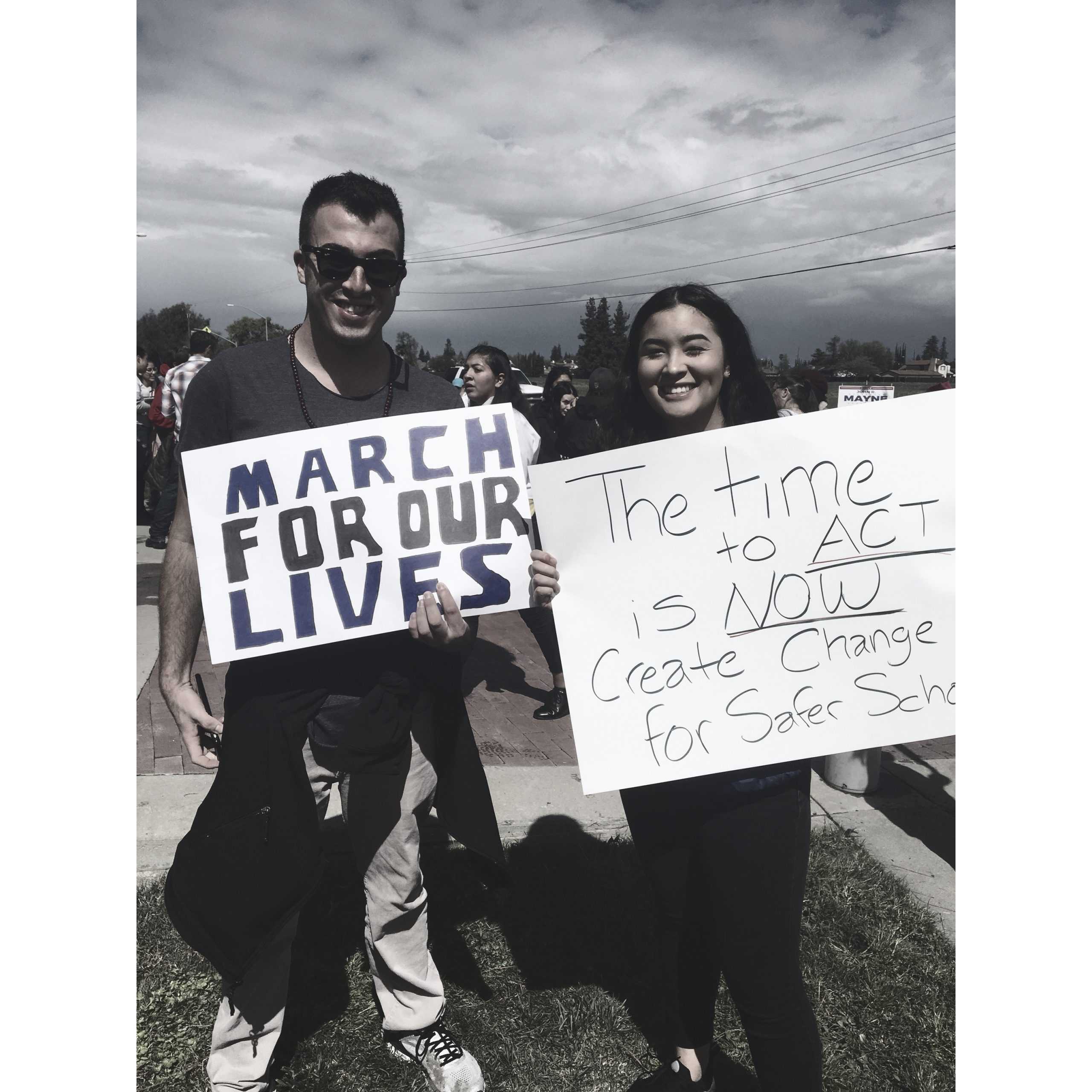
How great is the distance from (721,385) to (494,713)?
344 cm

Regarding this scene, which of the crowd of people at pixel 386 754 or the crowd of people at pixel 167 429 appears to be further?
the crowd of people at pixel 167 429

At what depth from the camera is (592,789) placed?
1879 mm

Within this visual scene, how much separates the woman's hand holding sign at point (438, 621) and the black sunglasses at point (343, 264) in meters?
0.72

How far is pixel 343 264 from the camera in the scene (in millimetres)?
1935

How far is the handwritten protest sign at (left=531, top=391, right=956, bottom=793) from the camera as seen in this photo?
1.89 m

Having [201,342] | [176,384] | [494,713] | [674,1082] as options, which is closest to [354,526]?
[674,1082]

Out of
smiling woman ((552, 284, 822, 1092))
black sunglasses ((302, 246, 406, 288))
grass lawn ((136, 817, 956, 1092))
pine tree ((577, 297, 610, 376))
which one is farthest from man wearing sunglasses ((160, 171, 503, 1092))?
pine tree ((577, 297, 610, 376))

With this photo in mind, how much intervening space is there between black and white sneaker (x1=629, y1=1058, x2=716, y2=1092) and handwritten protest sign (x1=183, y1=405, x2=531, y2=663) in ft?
4.11

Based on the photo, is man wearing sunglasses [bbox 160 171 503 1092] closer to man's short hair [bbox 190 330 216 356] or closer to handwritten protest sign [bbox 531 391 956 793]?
handwritten protest sign [bbox 531 391 956 793]

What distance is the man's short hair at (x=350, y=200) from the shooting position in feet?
6.43

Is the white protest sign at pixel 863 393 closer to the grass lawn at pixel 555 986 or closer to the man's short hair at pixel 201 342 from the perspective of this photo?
the man's short hair at pixel 201 342

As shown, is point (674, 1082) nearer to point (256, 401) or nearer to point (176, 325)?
point (256, 401)

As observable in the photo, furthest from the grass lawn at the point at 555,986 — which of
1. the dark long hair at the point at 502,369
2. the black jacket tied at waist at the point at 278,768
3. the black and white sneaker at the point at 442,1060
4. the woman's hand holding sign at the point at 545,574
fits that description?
the dark long hair at the point at 502,369
